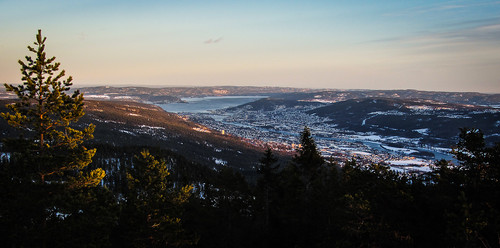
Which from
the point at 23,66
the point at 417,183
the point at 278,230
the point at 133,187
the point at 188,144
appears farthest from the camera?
the point at 188,144

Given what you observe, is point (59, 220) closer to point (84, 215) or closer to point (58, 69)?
point (84, 215)

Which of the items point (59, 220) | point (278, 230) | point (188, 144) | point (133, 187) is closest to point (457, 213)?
point (278, 230)

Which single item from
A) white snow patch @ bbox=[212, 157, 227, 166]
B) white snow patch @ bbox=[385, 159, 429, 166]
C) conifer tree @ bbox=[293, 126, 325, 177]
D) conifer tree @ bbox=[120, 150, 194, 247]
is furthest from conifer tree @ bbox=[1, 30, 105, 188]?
white snow patch @ bbox=[385, 159, 429, 166]

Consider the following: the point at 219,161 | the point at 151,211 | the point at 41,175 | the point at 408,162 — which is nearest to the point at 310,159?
the point at 151,211

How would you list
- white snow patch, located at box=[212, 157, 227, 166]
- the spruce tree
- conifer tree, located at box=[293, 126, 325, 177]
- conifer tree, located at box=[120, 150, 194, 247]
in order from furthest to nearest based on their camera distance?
white snow patch, located at box=[212, 157, 227, 166], conifer tree, located at box=[293, 126, 325, 177], conifer tree, located at box=[120, 150, 194, 247], the spruce tree

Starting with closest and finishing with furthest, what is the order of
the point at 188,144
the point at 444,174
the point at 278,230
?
the point at 444,174 < the point at 278,230 < the point at 188,144

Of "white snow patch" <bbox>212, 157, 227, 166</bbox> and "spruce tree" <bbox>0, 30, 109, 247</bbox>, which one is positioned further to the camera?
"white snow patch" <bbox>212, 157, 227, 166</bbox>

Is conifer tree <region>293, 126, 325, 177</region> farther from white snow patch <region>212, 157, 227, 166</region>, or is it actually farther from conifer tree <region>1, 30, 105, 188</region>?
white snow patch <region>212, 157, 227, 166</region>
